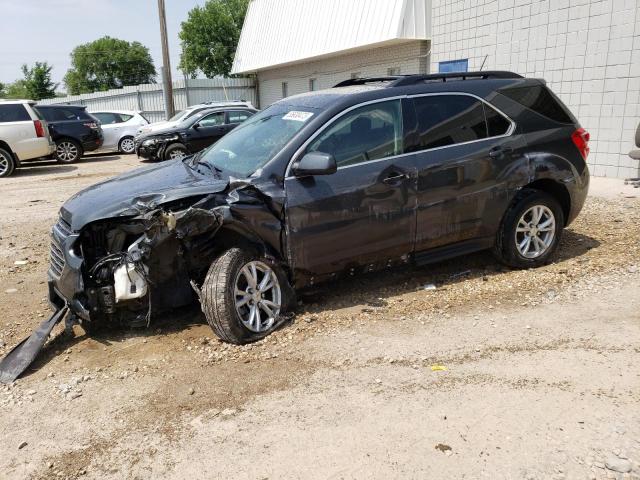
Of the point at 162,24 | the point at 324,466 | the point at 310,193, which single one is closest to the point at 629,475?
the point at 324,466

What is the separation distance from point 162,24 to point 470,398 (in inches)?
824

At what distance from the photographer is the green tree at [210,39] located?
46.5 meters

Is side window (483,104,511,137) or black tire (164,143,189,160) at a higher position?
side window (483,104,511,137)

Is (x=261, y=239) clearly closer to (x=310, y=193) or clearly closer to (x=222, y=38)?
(x=310, y=193)

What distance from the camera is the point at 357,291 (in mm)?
5078

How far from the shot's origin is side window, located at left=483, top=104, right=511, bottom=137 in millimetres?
5105

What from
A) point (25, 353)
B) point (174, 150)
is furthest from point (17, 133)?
point (25, 353)

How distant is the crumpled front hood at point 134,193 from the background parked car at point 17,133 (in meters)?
10.9

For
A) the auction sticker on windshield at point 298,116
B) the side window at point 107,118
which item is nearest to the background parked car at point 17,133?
the side window at point 107,118

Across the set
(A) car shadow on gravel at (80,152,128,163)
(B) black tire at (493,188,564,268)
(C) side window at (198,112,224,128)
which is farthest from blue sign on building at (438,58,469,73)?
(A) car shadow on gravel at (80,152,128,163)

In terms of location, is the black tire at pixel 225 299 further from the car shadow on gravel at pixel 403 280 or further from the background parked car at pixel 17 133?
A: the background parked car at pixel 17 133

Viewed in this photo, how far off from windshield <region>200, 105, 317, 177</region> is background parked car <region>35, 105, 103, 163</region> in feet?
43.5

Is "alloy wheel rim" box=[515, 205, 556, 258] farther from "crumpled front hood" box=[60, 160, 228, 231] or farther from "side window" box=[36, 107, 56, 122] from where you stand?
"side window" box=[36, 107, 56, 122]

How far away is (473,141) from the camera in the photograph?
4988mm
